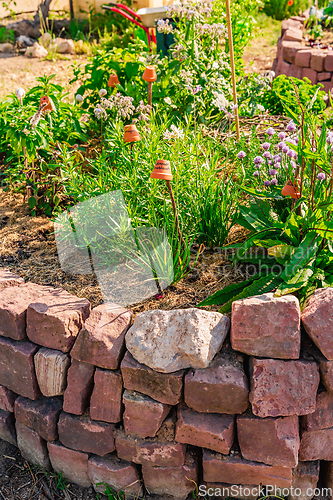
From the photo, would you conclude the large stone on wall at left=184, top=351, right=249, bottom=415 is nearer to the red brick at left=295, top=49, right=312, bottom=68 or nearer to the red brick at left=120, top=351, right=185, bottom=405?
the red brick at left=120, top=351, right=185, bottom=405

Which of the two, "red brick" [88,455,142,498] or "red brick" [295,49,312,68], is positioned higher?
"red brick" [295,49,312,68]

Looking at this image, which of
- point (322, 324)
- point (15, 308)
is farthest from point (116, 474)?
point (322, 324)

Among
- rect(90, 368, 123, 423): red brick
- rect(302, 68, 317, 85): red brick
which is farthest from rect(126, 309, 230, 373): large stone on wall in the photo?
rect(302, 68, 317, 85): red brick

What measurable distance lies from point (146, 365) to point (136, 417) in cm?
28

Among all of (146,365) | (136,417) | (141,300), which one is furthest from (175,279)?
(136,417)

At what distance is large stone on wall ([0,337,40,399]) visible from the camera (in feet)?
6.96

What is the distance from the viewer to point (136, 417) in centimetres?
197

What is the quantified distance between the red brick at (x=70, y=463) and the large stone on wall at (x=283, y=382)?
1.00m

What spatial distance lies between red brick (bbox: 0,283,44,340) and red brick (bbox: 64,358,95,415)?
0.33 metres

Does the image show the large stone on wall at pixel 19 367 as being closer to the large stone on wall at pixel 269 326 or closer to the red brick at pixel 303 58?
the large stone on wall at pixel 269 326

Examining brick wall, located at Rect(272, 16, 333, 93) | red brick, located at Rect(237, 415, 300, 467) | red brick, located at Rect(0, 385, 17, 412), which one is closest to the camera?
red brick, located at Rect(237, 415, 300, 467)

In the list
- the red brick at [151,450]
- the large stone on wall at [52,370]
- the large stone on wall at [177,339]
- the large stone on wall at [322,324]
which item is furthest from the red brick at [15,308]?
the large stone on wall at [322,324]

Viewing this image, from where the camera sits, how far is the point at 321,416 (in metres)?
1.88

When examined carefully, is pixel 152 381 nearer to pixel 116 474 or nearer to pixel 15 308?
pixel 116 474
